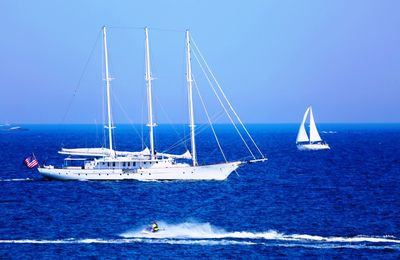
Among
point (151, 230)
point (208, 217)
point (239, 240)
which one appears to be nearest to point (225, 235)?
point (239, 240)

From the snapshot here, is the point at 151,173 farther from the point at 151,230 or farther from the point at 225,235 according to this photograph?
the point at 225,235

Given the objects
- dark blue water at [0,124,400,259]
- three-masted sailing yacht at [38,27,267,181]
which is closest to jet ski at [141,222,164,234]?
dark blue water at [0,124,400,259]

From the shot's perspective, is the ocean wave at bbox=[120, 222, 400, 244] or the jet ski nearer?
the ocean wave at bbox=[120, 222, 400, 244]

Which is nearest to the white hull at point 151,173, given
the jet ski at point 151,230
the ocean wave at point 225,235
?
the ocean wave at point 225,235

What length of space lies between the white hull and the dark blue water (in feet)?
4.55

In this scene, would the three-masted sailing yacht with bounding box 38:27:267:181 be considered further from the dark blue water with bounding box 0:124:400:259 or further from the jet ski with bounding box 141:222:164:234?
the jet ski with bounding box 141:222:164:234

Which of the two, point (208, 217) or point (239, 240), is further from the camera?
point (208, 217)

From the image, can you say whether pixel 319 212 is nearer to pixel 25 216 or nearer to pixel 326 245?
pixel 326 245

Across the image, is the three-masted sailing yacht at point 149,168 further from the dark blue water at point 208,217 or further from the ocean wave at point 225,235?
the ocean wave at point 225,235

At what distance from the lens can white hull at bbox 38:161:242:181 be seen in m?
115

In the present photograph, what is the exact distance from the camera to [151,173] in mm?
116125

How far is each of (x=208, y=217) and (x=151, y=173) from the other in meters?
34.8

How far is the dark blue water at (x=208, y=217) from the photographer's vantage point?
6488 centimetres

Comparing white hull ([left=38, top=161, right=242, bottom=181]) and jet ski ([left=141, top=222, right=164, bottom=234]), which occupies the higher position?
white hull ([left=38, top=161, right=242, bottom=181])
